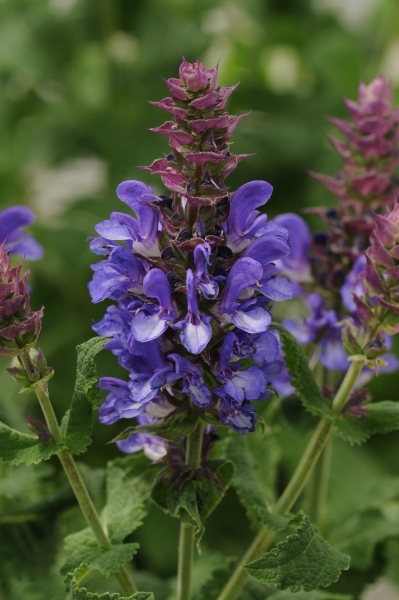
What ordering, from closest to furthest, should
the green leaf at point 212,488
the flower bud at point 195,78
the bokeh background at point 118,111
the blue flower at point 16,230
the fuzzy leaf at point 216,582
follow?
the flower bud at point 195,78 → the green leaf at point 212,488 → the fuzzy leaf at point 216,582 → the blue flower at point 16,230 → the bokeh background at point 118,111

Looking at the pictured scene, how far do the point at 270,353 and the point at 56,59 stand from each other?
1.61 meters

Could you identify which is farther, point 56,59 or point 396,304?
point 56,59

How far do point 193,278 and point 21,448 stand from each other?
10.8 inches

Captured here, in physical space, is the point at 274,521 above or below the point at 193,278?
below

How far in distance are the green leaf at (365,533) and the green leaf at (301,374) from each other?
1.12ft

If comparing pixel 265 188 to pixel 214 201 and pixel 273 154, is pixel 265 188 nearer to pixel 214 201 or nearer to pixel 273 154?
pixel 214 201

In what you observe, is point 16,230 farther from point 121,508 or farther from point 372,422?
point 372,422

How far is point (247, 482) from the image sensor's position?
0.94 meters

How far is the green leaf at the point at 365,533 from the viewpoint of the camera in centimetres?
111

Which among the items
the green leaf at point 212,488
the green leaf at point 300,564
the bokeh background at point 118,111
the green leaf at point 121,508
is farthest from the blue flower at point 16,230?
the bokeh background at point 118,111

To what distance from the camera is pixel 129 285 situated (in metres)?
0.76

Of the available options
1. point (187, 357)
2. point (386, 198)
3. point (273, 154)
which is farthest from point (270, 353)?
point (273, 154)

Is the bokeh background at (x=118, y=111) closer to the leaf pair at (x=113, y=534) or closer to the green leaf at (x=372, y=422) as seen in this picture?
the leaf pair at (x=113, y=534)

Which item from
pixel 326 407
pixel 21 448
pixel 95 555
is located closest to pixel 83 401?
pixel 21 448
